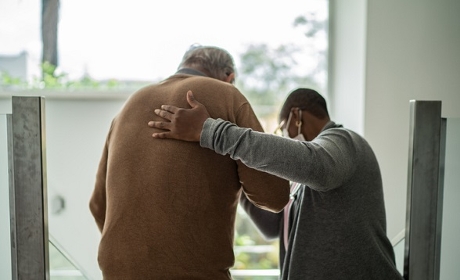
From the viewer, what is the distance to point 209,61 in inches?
64.1

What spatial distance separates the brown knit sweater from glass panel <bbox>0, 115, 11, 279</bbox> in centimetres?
24

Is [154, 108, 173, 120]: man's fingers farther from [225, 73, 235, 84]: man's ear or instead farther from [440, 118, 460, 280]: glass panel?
[440, 118, 460, 280]: glass panel

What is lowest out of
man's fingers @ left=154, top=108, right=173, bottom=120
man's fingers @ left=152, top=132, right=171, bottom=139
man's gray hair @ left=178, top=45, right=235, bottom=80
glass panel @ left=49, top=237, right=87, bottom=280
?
glass panel @ left=49, top=237, right=87, bottom=280

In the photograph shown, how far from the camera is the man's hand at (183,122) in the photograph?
1354 mm

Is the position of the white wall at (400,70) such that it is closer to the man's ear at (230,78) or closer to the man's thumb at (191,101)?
the man's ear at (230,78)

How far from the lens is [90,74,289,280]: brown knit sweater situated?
1357mm

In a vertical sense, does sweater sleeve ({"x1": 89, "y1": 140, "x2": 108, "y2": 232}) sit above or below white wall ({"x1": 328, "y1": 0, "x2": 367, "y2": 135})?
below

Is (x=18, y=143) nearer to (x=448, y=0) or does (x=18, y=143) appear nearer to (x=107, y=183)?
(x=107, y=183)

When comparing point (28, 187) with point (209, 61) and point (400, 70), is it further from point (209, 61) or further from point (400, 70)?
point (400, 70)

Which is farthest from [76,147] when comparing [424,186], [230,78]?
[424,186]

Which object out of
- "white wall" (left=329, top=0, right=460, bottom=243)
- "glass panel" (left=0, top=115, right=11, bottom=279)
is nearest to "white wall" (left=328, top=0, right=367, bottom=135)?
"white wall" (left=329, top=0, right=460, bottom=243)

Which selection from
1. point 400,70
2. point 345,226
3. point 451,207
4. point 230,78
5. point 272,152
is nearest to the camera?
point 272,152

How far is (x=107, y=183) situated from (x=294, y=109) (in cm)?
67

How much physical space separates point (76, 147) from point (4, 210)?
55.2 inches
